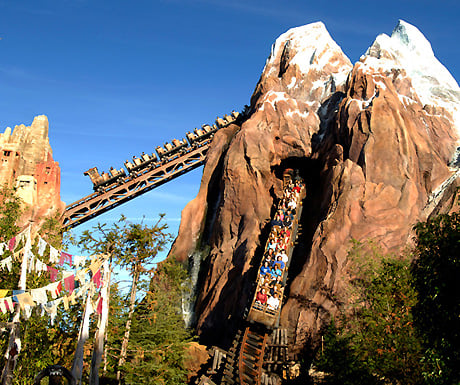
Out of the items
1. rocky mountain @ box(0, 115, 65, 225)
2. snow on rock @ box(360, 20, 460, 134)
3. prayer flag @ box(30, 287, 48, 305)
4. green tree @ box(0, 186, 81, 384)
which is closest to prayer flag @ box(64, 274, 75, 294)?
prayer flag @ box(30, 287, 48, 305)

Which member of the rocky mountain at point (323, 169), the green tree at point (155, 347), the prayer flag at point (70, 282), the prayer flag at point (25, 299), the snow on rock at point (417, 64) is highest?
the snow on rock at point (417, 64)

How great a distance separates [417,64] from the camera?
1352 inches

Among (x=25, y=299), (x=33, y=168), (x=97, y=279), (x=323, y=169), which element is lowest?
(x=25, y=299)

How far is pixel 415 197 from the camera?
22.7 m

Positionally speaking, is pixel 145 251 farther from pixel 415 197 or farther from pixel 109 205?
pixel 109 205

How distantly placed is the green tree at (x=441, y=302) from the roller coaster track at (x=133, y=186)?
28.3 meters

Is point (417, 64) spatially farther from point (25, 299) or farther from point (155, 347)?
point (25, 299)

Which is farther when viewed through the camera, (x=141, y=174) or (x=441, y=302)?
(x=141, y=174)

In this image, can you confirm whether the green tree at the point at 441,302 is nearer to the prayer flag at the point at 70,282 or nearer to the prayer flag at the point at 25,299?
the prayer flag at the point at 70,282

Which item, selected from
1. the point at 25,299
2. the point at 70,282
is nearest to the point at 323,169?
the point at 70,282

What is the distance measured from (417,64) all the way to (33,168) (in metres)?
29.8

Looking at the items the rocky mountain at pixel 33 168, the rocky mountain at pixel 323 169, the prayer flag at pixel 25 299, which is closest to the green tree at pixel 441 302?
the rocky mountain at pixel 323 169

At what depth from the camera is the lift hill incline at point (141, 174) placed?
35281 mm

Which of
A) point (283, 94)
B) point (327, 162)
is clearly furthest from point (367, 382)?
point (283, 94)
